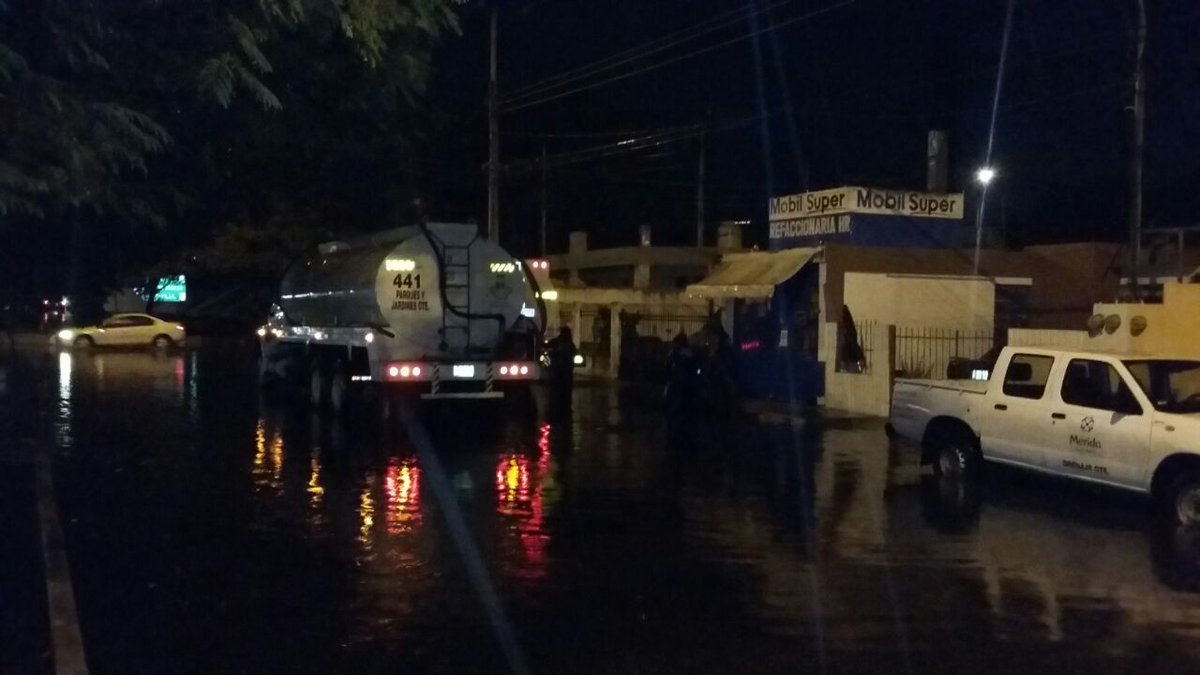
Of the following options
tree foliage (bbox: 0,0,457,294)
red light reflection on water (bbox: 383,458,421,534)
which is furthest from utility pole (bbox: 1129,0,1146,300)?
tree foliage (bbox: 0,0,457,294)

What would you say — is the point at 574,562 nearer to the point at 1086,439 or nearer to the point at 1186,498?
the point at 1086,439

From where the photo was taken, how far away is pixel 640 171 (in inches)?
2391

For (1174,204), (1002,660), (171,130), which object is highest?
(1174,204)

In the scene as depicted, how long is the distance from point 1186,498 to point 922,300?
14773mm

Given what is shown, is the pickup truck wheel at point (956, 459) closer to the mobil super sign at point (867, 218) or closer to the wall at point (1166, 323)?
the wall at point (1166, 323)

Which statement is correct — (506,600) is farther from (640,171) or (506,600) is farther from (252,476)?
(640,171)

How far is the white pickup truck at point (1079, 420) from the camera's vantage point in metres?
13.3

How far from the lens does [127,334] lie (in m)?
50.2

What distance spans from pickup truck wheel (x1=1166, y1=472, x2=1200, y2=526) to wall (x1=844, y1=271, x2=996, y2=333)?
1358 centimetres

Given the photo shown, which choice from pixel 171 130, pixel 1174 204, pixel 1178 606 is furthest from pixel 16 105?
pixel 1174 204

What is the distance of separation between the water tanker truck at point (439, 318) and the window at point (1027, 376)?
989 centimetres

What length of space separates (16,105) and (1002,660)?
245 inches

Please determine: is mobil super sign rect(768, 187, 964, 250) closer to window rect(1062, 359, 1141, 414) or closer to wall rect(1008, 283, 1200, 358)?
wall rect(1008, 283, 1200, 358)

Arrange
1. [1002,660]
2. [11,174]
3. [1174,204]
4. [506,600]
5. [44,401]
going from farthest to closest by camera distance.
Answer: [1174,204] < [44,401] < [506,600] < [1002,660] < [11,174]
